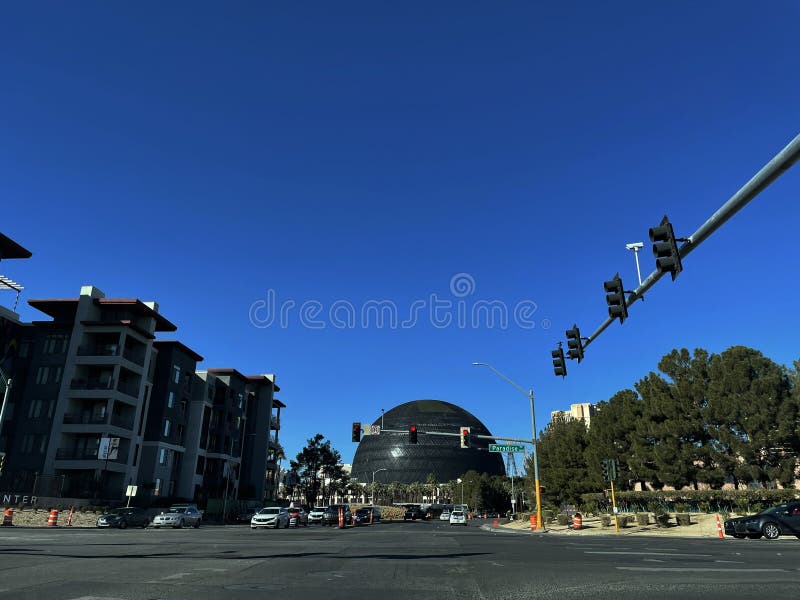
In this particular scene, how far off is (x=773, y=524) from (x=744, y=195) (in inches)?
948

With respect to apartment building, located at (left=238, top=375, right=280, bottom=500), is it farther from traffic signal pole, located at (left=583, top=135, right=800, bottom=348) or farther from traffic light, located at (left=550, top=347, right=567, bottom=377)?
traffic signal pole, located at (left=583, top=135, right=800, bottom=348)

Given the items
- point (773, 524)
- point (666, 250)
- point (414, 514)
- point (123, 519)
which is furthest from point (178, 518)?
point (414, 514)

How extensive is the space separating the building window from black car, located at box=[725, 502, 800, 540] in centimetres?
6045

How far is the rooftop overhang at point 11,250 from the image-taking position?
176ft

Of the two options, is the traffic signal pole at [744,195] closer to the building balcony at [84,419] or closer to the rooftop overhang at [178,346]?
the building balcony at [84,419]

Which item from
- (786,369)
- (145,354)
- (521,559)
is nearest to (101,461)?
(145,354)

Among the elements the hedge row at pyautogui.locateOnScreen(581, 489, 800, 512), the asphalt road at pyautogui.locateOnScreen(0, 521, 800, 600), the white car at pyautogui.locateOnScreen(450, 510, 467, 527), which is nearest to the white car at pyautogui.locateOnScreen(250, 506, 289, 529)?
the asphalt road at pyautogui.locateOnScreen(0, 521, 800, 600)

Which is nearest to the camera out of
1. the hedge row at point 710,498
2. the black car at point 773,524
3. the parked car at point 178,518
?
the black car at point 773,524

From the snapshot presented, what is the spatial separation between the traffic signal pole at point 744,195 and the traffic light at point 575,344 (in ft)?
18.4

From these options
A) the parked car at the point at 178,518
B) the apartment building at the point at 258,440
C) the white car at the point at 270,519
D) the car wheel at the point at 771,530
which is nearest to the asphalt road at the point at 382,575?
the car wheel at the point at 771,530

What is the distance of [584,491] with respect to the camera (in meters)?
59.3

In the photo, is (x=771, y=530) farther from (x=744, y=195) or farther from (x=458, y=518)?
(x=458, y=518)

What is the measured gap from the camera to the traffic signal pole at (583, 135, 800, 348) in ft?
25.3

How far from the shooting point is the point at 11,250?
55.2m
